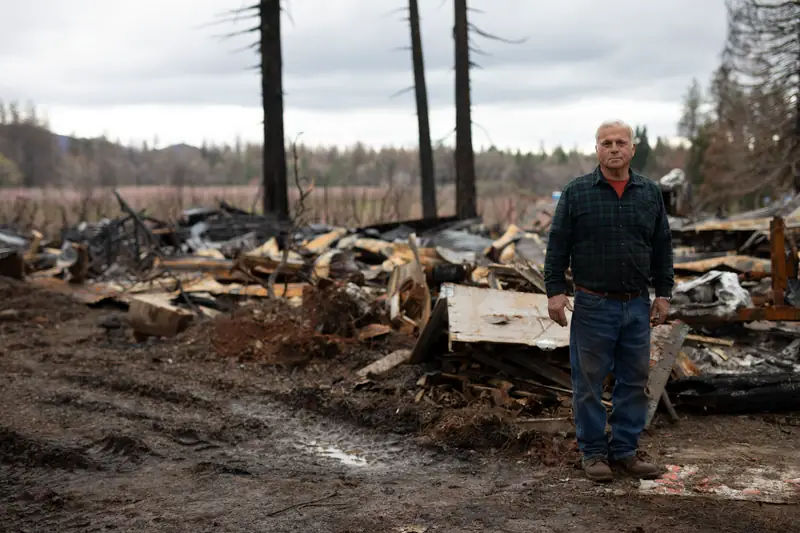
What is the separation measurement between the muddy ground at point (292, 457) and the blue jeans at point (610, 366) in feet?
0.98

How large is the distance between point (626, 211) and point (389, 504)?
2095mm

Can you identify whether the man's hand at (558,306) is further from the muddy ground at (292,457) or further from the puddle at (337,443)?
the puddle at (337,443)

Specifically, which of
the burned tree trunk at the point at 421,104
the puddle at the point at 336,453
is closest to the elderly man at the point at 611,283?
the puddle at the point at 336,453

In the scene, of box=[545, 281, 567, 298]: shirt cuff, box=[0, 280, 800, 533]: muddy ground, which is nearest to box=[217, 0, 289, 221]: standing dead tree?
box=[0, 280, 800, 533]: muddy ground

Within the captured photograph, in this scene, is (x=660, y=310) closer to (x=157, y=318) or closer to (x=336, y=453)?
(x=336, y=453)

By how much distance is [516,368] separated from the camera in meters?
6.47

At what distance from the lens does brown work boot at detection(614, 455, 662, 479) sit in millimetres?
4754

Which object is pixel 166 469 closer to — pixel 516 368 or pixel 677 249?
pixel 516 368

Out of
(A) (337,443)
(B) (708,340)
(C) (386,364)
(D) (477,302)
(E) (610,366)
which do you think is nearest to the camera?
(E) (610,366)

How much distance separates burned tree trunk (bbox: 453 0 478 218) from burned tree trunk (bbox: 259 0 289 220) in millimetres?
5971

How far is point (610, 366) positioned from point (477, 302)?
2.51 meters

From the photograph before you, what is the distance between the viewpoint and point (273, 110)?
17.8 metres

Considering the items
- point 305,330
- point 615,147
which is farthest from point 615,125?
point 305,330

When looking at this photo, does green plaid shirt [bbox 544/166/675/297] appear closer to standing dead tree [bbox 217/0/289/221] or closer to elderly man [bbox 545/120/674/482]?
elderly man [bbox 545/120/674/482]
